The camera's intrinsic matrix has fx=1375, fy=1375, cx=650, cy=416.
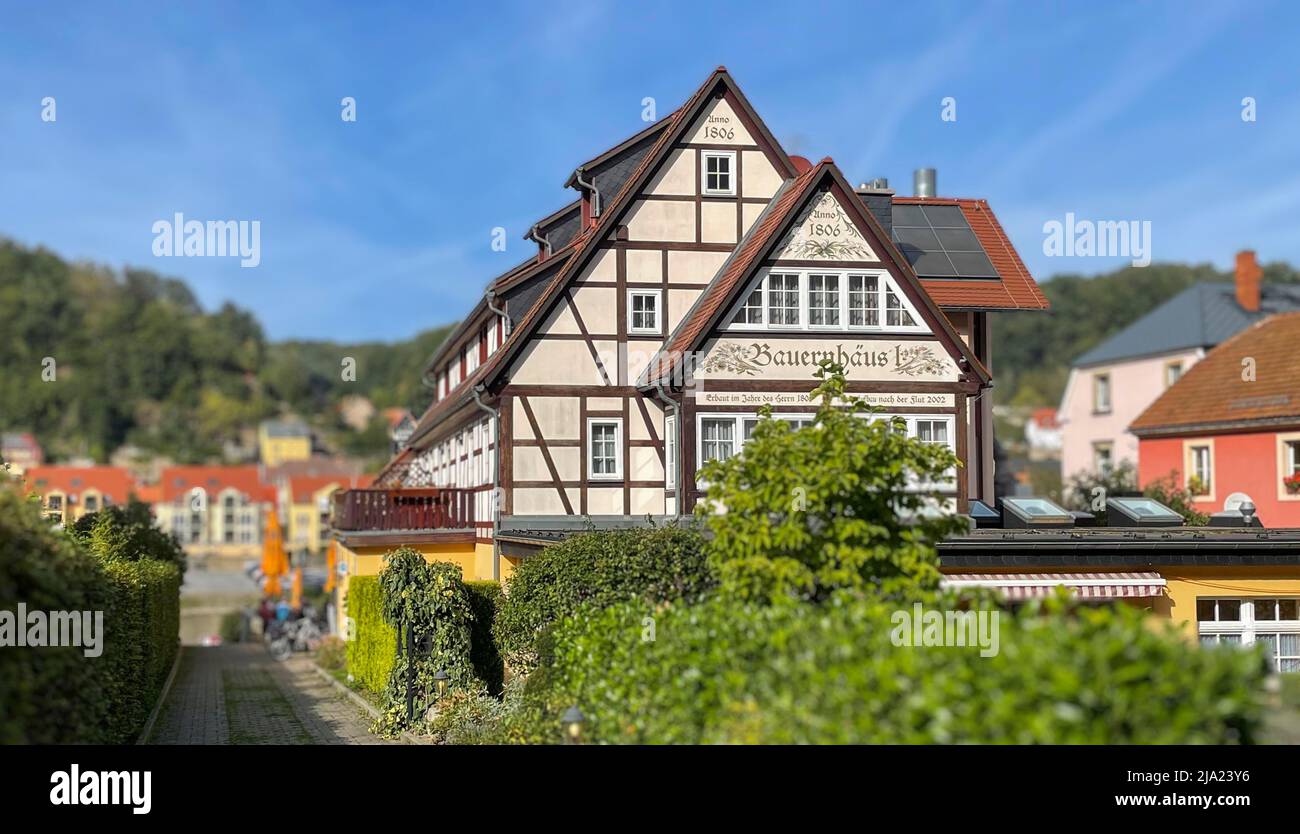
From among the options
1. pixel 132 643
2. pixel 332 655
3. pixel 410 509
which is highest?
pixel 410 509

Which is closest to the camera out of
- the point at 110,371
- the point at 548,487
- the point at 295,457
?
the point at 548,487

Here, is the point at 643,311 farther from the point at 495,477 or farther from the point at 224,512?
the point at 224,512

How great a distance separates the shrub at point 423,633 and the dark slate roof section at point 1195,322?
132ft

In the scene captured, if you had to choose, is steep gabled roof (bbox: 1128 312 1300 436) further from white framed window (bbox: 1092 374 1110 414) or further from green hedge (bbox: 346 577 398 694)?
green hedge (bbox: 346 577 398 694)

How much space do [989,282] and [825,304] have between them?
4970 mm

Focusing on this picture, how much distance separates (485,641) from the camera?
878 inches

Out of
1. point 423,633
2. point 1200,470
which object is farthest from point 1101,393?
point 423,633

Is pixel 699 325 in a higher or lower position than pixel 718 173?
lower

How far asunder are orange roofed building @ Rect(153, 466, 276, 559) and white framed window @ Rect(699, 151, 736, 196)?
118690 mm

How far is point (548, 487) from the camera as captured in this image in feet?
84.4

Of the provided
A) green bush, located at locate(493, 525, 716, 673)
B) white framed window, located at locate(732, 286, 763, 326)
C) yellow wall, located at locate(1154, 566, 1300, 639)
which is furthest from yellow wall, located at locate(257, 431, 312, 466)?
yellow wall, located at locate(1154, 566, 1300, 639)

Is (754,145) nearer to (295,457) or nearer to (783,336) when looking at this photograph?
(783,336)
